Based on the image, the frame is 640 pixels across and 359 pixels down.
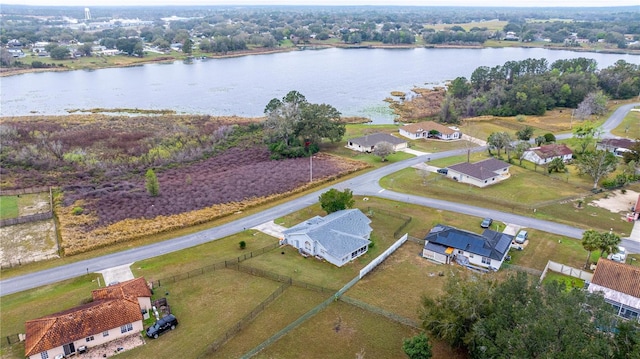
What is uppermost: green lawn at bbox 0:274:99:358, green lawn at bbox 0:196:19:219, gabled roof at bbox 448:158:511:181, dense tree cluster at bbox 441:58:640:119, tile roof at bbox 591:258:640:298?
dense tree cluster at bbox 441:58:640:119

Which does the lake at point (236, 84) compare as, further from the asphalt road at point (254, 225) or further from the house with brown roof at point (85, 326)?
the house with brown roof at point (85, 326)

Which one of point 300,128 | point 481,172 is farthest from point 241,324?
point 300,128

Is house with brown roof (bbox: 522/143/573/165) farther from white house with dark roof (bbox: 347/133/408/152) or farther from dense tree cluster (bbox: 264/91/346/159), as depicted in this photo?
dense tree cluster (bbox: 264/91/346/159)

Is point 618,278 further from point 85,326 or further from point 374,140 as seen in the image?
point 374,140

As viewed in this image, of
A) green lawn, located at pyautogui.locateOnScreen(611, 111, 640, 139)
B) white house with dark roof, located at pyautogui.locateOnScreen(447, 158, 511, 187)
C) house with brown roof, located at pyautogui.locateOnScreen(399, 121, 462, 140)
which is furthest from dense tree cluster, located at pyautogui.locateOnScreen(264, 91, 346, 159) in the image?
green lawn, located at pyautogui.locateOnScreen(611, 111, 640, 139)

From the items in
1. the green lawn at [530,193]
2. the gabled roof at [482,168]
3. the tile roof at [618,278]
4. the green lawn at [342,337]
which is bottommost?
the green lawn at [342,337]

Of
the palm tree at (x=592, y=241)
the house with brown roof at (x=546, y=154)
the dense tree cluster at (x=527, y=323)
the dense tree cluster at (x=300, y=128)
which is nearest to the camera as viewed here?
the dense tree cluster at (x=527, y=323)

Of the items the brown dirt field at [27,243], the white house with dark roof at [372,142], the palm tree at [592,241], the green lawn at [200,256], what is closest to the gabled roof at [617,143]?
the white house with dark roof at [372,142]
